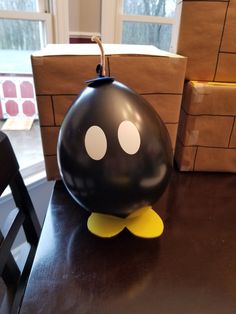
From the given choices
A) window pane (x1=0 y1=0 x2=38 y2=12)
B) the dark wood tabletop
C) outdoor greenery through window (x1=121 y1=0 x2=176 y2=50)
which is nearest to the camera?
the dark wood tabletop

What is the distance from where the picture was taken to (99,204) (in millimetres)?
393

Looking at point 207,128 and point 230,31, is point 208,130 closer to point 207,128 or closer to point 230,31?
point 207,128

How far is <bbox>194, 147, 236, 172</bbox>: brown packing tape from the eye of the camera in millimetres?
651

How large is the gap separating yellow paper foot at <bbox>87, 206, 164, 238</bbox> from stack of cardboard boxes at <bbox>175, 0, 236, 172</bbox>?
9.6 inches

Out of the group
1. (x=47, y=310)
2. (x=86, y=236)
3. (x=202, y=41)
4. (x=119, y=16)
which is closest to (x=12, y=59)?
(x=119, y=16)

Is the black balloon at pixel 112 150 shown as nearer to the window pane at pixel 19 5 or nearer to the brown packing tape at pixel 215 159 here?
the brown packing tape at pixel 215 159

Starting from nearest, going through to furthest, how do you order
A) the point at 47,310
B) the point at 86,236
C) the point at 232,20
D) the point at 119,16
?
the point at 47,310 → the point at 86,236 → the point at 232,20 → the point at 119,16

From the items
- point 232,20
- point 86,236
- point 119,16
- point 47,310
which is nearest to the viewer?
point 47,310

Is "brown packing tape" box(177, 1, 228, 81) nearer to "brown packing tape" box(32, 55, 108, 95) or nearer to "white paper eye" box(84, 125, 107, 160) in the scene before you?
"brown packing tape" box(32, 55, 108, 95)

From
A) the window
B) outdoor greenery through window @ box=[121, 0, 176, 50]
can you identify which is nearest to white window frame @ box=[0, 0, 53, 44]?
the window

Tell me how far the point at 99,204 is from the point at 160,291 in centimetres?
15

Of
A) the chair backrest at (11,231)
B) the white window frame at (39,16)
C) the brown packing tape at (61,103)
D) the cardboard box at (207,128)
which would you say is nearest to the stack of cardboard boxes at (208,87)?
the cardboard box at (207,128)

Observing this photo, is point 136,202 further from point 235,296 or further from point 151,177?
point 235,296

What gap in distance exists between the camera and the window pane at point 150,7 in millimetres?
1308
